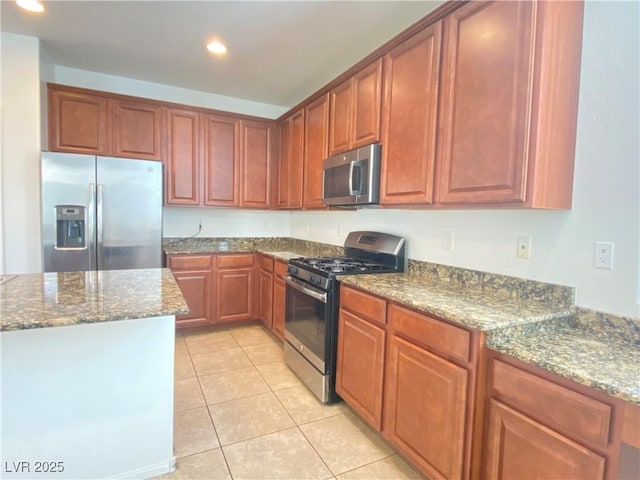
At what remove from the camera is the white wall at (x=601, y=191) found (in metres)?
1.36

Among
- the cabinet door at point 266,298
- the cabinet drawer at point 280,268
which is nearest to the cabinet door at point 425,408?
the cabinet drawer at point 280,268

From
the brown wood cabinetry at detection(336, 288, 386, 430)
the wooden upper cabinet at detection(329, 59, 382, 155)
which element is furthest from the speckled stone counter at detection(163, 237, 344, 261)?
the brown wood cabinetry at detection(336, 288, 386, 430)

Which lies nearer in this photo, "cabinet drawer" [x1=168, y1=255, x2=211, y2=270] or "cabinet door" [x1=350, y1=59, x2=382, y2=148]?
"cabinet door" [x1=350, y1=59, x2=382, y2=148]

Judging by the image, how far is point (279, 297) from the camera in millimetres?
3334

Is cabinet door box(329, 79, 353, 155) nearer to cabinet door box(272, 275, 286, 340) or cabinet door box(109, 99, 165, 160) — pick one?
cabinet door box(272, 275, 286, 340)

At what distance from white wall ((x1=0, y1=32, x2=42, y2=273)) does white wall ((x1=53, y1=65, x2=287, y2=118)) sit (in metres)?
0.54

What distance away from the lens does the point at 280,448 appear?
1.90 meters

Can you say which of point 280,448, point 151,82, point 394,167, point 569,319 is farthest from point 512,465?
point 151,82

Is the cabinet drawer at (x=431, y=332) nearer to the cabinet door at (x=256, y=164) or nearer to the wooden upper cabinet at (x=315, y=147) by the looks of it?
the wooden upper cabinet at (x=315, y=147)

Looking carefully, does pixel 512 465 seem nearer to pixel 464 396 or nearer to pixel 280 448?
pixel 464 396

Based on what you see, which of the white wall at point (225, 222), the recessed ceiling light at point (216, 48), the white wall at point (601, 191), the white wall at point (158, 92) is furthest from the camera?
the white wall at point (225, 222)

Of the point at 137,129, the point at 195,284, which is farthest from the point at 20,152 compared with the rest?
the point at 195,284

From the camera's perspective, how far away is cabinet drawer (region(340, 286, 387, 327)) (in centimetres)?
186

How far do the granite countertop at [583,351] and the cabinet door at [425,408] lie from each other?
263mm
